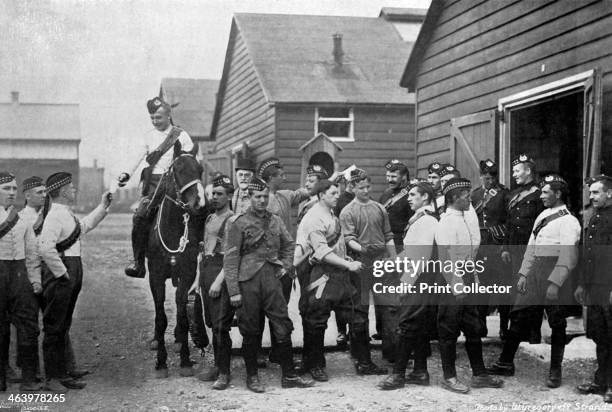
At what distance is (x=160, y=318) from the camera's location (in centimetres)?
596

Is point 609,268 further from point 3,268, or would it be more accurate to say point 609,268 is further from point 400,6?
point 400,6

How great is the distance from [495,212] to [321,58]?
12.1m

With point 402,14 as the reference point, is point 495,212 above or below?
below

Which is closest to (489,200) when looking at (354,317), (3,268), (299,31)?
(354,317)

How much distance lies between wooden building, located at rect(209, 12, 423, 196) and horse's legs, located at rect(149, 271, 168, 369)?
10454mm

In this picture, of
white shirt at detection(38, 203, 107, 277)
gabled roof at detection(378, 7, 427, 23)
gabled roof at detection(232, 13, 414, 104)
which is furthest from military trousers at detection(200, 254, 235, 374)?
gabled roof at detection(378, 7, 427, 23)

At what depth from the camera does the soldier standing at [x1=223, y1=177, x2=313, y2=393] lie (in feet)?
17.5

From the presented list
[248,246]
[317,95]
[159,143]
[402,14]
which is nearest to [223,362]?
[248,246]

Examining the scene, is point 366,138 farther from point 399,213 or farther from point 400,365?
point 400,365

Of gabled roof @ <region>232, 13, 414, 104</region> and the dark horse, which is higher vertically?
gabled roof @ <region>232, 13, 414, 104</region>

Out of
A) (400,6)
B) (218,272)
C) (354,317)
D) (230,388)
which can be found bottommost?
(230,388)

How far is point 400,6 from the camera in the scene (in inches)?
809

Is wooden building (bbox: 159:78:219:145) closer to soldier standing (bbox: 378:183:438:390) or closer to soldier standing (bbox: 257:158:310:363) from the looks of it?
soldier standing (bbox: 257:158:310:363)

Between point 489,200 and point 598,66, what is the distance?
1.72 metres
